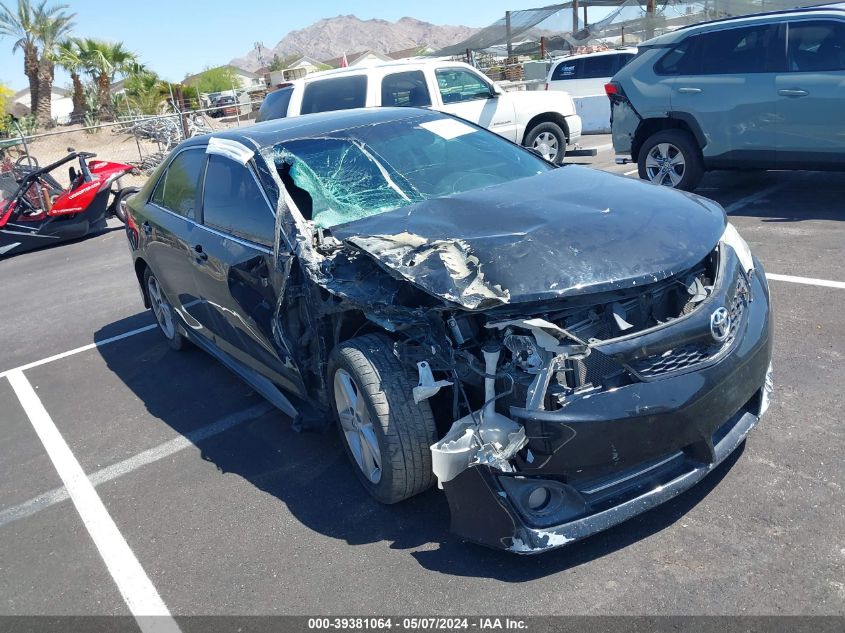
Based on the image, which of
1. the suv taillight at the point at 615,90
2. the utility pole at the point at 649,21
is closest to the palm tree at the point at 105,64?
the utility pole at the point at 649,21

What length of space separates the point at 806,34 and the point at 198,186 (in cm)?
613

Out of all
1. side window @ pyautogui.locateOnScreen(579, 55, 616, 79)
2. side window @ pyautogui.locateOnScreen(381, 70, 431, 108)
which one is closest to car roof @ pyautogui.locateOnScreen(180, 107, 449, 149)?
side window @ pyautogui.locateOnScreen(381, 70, 431, 108)

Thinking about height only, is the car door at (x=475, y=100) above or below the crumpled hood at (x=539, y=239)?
above

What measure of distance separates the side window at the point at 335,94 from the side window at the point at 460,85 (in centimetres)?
120

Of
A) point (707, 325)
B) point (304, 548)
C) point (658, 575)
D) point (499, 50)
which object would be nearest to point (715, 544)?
point (658, 575)

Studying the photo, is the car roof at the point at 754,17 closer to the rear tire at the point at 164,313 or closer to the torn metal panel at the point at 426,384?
the rear tire at the point at 164,313

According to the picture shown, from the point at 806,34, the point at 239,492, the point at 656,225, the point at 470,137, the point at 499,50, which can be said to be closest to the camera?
the point at 656,225

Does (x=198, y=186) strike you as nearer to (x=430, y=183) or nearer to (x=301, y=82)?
(x=430, y=183)

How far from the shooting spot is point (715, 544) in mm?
2883

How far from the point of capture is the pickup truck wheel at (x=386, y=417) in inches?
120

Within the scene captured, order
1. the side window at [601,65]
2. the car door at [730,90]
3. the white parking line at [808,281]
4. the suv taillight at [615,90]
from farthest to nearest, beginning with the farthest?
the side window at [601,65] → the suv taillight at [615,90] → the car door at [730,90] → the white parking line at [808,281]

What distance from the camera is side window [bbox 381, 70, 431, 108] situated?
10133mm

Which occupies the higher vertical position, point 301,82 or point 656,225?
point 301,82

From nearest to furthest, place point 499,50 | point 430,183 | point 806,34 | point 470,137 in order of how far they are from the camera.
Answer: point 430,183, point 470,137, point 806,34, point 499,50
